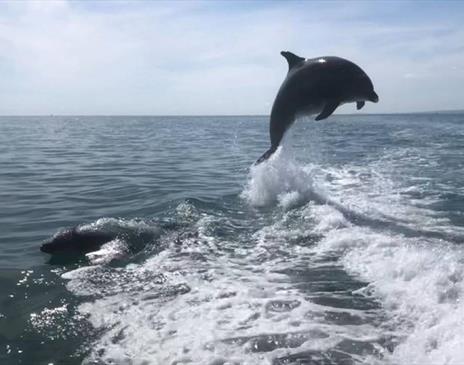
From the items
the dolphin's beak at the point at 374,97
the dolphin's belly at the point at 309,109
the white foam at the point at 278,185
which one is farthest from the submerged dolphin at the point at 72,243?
the dolphin's beak at the point at 374,97

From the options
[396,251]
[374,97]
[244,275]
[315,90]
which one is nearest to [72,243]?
[244,275]

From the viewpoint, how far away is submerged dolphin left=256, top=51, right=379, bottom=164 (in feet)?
33.0

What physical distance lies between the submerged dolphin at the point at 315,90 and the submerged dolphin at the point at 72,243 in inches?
A: 150

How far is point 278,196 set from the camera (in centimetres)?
1211

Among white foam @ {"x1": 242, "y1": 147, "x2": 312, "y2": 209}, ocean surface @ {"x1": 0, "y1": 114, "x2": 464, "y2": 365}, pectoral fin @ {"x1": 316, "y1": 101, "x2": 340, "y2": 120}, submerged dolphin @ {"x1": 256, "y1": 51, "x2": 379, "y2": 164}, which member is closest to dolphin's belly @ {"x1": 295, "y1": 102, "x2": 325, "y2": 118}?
submerged dolphin @ {"x1": 256, "y1": 51, "x2": 379, "y2": 164}

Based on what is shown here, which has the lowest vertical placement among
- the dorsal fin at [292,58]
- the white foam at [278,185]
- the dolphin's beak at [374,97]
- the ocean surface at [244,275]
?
the ocean surface at [244,275]

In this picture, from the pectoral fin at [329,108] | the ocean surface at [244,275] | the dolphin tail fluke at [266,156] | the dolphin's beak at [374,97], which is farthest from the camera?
the dolphin's beak at [374,97]

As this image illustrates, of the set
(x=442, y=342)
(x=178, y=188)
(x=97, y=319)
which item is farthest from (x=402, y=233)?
(x=178, y=188)

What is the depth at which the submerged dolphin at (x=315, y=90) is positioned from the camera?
33.0ft

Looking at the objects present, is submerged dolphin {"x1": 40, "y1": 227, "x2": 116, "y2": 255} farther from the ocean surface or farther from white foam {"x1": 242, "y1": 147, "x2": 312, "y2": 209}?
white foam {"x1": 242, "y1": 147, "x2": 312, "y2": 209}

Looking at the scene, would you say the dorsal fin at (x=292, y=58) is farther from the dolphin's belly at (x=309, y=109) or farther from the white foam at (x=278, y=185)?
the white foam at (x=278, y=185)

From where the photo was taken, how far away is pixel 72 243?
8242 millimetres

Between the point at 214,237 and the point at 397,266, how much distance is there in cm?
343

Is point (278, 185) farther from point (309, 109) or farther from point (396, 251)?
point (396, 251)
